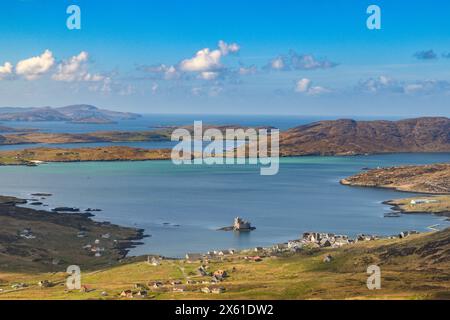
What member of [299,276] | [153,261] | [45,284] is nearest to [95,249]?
[153,261]

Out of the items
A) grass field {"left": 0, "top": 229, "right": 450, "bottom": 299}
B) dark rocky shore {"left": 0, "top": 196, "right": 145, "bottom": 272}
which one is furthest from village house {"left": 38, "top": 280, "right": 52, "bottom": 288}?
dark rocky shore {"left": 0, "top": 196, "right": 145, "bottom": 272}

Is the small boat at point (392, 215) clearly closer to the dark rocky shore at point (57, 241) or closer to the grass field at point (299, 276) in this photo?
the grass field at point (299, 276)

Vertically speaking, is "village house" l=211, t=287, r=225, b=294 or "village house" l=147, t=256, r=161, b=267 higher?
"village house" l=211, t=287, r=225, b=294

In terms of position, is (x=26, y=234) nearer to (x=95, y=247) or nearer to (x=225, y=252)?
(x=95, y=247)

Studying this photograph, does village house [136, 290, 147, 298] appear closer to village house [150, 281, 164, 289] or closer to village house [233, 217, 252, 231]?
village house [150, 281, 164, 289]

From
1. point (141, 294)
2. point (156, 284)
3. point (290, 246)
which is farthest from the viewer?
point (290, 246)

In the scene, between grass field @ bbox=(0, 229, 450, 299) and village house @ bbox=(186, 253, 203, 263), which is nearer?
grass field @ bbox=(0, 229, 450, 299)

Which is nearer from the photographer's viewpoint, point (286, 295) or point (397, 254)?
point (286, 295)

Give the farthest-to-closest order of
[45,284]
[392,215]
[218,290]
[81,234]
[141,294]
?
1. [392,215]
2. [81,234]
3. [45,284]
4. [218,290]
5. [141,294]

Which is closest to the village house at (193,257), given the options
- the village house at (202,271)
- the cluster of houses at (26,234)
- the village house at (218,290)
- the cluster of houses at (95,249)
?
the village house at (202,271)
